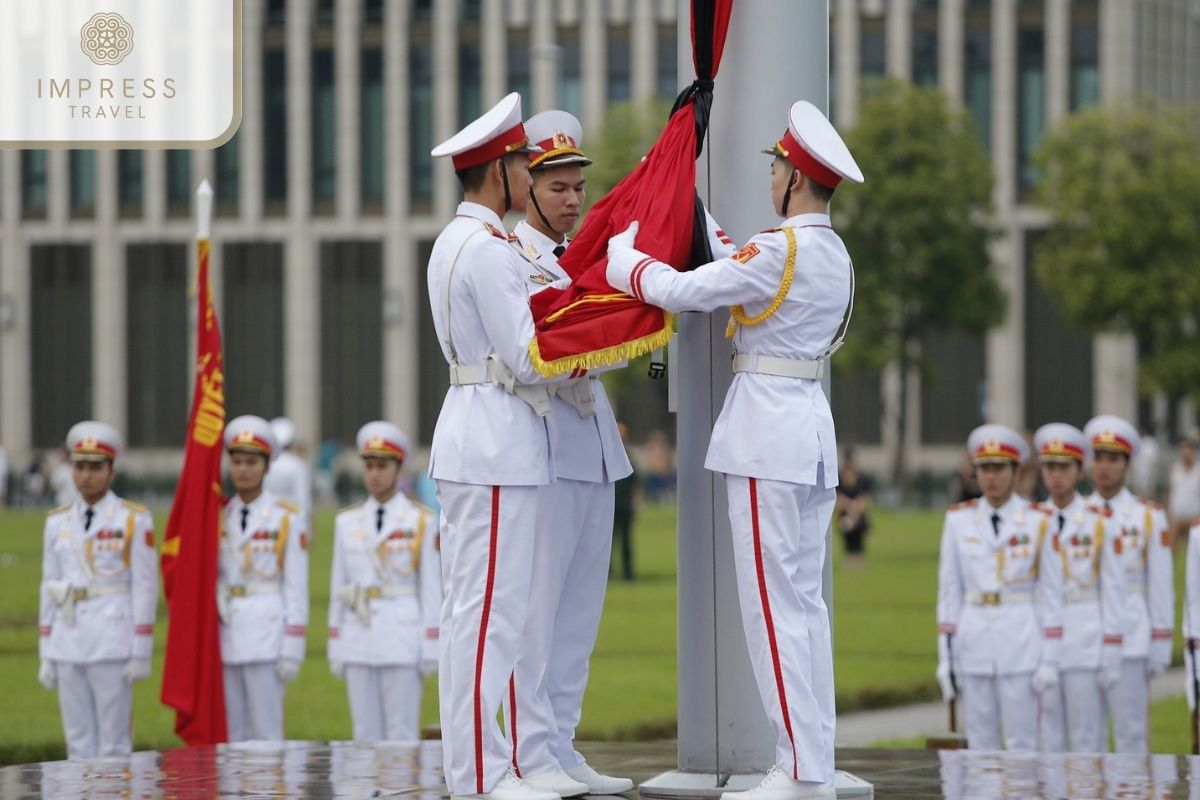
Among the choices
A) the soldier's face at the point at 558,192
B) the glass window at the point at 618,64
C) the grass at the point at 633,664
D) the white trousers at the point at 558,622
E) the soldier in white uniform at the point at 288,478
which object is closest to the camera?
the white trousers at the point at 558,622

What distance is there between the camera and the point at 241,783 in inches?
322

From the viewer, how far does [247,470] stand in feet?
37.3

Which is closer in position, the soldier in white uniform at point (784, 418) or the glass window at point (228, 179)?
the soldier in white uniform at point (784, 418)

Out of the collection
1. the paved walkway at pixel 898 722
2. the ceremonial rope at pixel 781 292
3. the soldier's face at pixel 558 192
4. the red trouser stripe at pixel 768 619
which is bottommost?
the paved walkway at pixel 898 722

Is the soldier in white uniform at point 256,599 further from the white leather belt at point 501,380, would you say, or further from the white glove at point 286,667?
the white leather belt at point 501,380

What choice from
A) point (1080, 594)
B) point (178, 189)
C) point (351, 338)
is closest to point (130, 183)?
point (178, 189)

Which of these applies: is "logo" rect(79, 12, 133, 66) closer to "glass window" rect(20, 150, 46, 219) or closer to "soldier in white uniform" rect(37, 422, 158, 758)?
"soldier in white uniform" rect(37, 422, 158, 758)

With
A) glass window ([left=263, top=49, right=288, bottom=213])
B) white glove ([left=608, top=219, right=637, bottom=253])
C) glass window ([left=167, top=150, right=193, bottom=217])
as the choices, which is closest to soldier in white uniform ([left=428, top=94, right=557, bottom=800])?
white glove ([left=608, top=219, right=637, bottom=253])

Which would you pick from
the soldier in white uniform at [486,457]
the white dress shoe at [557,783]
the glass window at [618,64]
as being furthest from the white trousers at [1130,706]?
the glass window at [618,64]

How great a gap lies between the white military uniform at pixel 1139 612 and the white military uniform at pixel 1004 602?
1.84ft

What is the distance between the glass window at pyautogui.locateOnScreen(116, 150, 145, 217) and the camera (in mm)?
55812

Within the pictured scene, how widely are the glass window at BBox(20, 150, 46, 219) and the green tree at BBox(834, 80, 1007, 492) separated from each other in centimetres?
2426

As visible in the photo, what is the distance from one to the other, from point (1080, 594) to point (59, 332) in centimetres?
4900

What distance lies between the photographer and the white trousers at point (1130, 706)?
1184 cm
